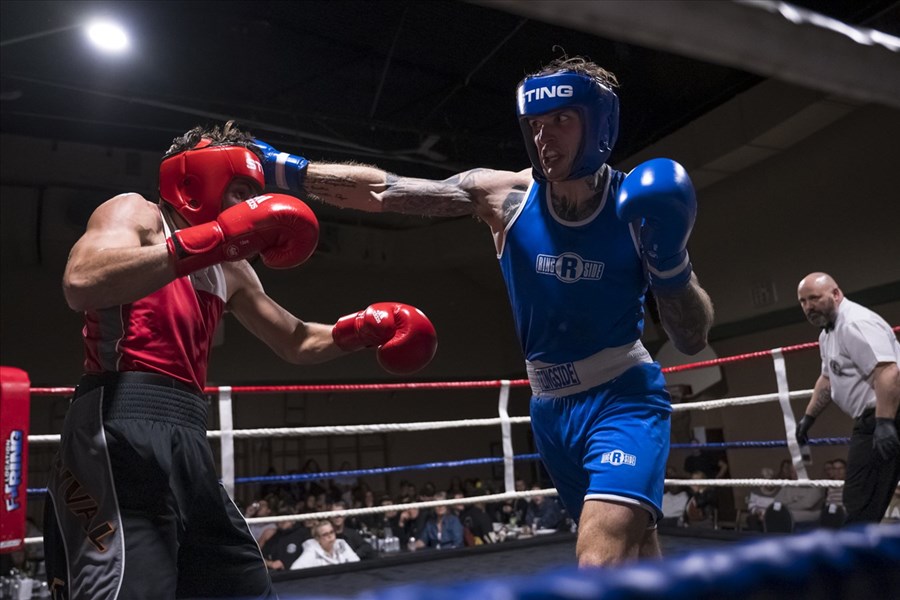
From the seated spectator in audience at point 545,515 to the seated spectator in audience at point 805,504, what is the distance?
1.73 meters

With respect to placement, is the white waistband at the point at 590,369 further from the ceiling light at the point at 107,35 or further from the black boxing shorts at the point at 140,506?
the ceiling light at the point at 107,35

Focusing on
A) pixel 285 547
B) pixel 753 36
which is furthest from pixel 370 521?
pixel 753 36

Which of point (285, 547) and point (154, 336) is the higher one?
point (154, 336)

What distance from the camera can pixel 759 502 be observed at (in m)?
6.52

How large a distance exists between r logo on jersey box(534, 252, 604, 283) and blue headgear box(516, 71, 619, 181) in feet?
0.55

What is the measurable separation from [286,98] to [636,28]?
7389 mm

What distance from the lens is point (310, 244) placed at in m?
1.49

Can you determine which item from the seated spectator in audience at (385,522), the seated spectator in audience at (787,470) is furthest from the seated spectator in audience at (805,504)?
the seated spectator in audience at (385,522)

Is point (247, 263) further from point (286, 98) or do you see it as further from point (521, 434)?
point (521, 434)

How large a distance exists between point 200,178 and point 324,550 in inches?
148

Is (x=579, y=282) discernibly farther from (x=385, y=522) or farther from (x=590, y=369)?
(x=385, y=522)

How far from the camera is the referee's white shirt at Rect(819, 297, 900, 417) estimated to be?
2875 mm

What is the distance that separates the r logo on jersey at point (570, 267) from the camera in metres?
1.58

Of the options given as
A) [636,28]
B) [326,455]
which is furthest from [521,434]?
[636,28]
